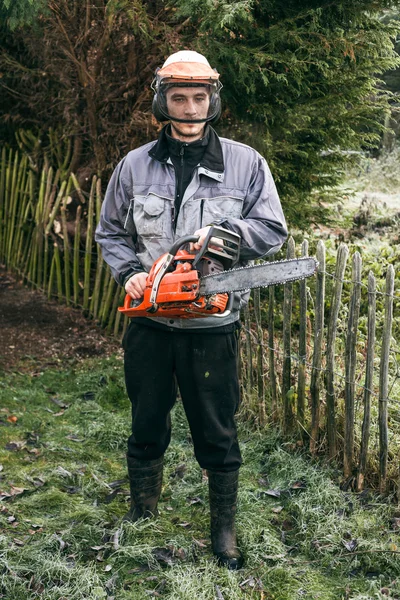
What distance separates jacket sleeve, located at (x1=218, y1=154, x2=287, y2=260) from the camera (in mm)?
3027

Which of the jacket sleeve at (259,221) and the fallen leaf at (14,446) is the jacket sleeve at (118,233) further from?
the fallen leaf at (14,446)

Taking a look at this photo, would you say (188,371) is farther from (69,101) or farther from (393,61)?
(69,101)

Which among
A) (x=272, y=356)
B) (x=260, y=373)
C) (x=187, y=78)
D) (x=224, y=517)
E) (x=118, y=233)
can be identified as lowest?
(x=224, y=517)

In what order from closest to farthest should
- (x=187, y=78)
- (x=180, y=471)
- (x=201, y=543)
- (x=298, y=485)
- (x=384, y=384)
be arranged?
1. (x=187, y=78)
2. (x=201, y=543)
3. (x=384, y=384)
4. (x=298, y=485)
5. (x=180, y=471)

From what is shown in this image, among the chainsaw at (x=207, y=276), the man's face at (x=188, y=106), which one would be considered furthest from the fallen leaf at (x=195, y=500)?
the man's face at (x=188, y=106)

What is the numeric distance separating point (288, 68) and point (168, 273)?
2778 mm

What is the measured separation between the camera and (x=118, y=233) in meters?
3.35

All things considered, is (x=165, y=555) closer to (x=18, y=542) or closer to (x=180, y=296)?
(x=18, y=542)

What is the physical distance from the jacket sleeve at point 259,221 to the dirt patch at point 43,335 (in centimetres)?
343

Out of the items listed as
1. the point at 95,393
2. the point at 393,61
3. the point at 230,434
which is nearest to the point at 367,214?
the point at 393,61

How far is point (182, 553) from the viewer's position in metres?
3.39

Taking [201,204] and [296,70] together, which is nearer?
[201,204]

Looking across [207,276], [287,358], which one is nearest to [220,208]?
[207,276]

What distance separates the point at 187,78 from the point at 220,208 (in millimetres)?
577
